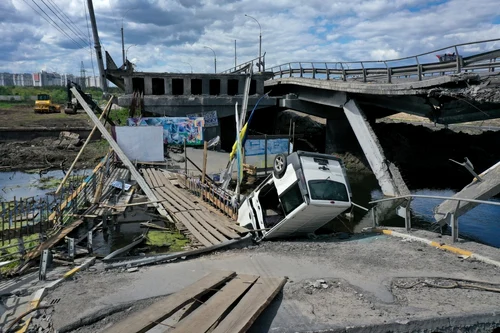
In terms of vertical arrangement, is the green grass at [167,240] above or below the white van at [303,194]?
below

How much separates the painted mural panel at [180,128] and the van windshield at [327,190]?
74.4 ft

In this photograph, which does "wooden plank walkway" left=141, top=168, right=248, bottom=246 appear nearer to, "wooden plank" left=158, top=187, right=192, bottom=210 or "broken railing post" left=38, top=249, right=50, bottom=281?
"wooden plank" left=158, top=187, right=192, bottom=210

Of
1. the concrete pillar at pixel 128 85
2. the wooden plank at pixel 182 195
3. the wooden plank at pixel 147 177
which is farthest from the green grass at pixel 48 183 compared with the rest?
the concrete pillar at pixel 128 85

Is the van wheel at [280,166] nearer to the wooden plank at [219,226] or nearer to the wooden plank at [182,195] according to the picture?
the wooden plank at [219,226]

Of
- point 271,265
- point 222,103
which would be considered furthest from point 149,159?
point 271,265

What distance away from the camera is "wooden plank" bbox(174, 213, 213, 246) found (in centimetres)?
1278

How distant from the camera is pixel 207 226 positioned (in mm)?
14453

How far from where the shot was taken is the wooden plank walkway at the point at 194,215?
524 inches

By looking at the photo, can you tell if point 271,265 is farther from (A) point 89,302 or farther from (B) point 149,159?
(B) point 149,159

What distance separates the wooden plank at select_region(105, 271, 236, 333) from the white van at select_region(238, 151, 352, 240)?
14.0 feet

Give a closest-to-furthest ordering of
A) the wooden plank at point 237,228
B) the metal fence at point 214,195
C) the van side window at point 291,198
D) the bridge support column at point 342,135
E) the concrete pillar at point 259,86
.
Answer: the van side window at point 291,198 → the wooden plank at point 237,228 → the metal fence at point 214,195 → the bridge support column at point 342,135 → the concrete pillar at point 259,86

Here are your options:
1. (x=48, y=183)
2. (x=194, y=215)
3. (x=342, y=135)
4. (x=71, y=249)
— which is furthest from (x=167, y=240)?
(x=342, y=135)

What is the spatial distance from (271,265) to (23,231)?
7610 millimetres

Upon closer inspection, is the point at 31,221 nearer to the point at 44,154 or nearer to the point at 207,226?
the point at 207,226
